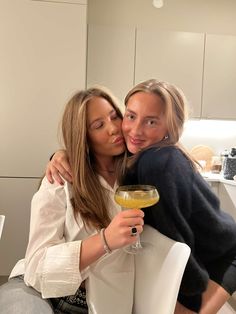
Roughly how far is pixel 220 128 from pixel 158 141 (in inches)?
94.6

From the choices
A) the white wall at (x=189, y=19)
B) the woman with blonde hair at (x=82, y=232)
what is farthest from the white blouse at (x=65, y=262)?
the white wall at (x=189, y=19)

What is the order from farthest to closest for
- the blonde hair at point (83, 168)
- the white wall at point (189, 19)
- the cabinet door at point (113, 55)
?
the white wall at point (189, 19) < the cabinet door at point (113, 55) < the blonde hair at point (83, 168)

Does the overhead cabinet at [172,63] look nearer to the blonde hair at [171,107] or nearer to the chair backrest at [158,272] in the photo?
the blonde hair at [171,107]

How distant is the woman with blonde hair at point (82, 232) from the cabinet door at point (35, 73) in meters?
1.16

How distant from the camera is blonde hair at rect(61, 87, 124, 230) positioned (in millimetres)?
1101

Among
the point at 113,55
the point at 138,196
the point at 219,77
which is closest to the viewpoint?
the point at 138,196

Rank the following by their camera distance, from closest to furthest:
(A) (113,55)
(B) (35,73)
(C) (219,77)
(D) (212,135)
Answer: (B) (35,73)
(A) (113,55)
(C) (219,77)
(D) (212,135)

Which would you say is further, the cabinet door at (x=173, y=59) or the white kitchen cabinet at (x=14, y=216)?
the cabinet door at (x=173, y=59)

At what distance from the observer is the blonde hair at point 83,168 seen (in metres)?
1.10

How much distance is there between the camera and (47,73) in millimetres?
2305

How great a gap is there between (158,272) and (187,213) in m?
0.22

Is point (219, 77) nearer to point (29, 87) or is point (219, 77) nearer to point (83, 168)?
point (29, 87)

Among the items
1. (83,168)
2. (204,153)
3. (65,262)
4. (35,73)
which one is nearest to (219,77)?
(204,153)

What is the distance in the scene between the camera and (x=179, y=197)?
987 millimetres
